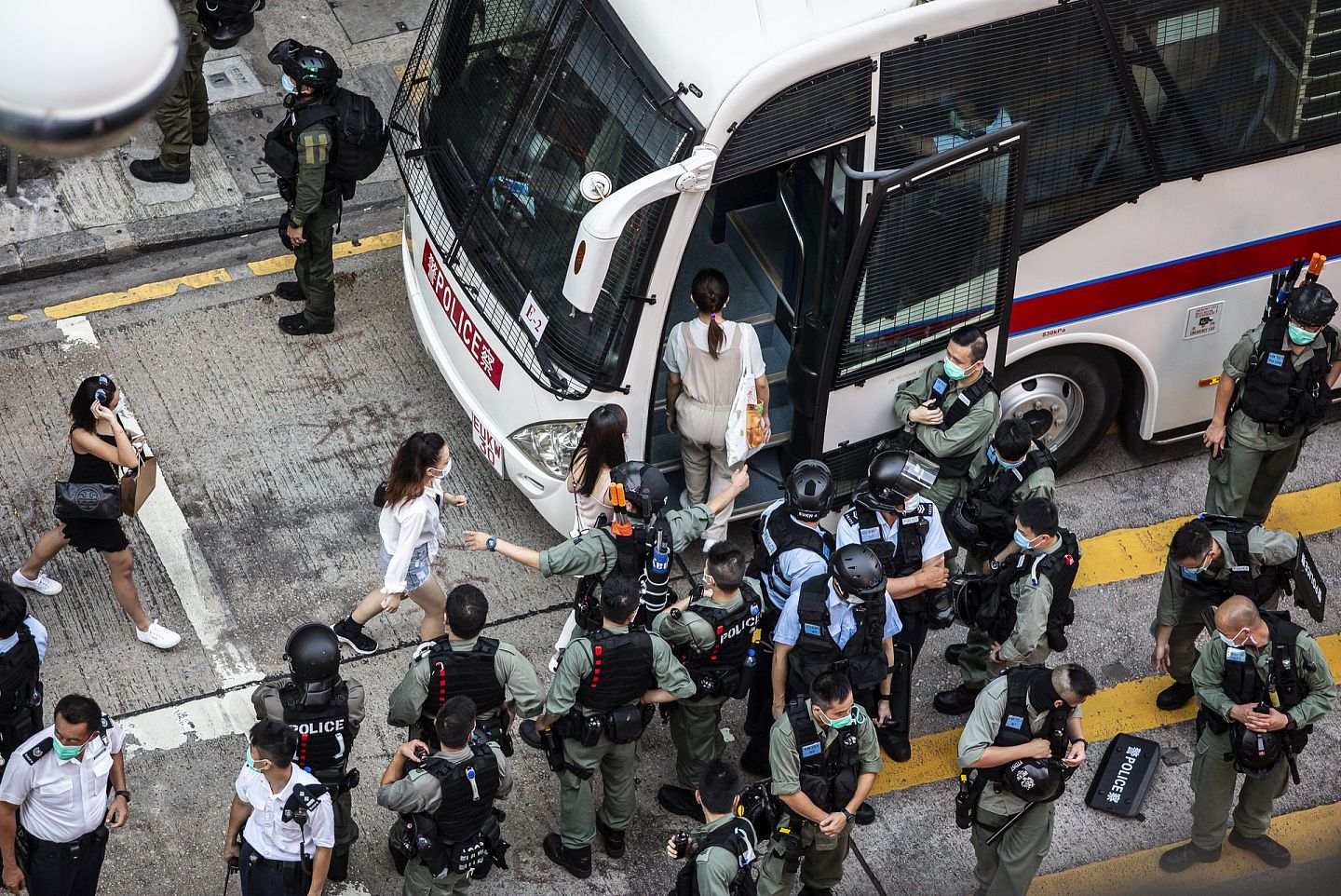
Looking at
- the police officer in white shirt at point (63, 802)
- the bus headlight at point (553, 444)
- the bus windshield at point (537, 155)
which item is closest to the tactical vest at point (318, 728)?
the police officer in white shirt at point (63, 802)

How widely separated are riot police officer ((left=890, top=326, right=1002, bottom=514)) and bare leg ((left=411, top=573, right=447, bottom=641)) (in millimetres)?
2236

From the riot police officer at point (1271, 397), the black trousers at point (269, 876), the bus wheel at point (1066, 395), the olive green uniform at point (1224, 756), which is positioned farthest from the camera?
the bus wheel at point (1066, 395)

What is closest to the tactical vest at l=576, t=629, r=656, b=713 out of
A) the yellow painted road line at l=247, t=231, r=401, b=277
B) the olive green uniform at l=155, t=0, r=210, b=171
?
the yellow painted road line at l=247, t=231, r=401, b=277

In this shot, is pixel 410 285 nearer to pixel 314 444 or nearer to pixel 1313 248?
pixel 314 444

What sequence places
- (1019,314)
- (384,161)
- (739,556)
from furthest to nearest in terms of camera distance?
(384,161) → (1019,314) → (739,556)

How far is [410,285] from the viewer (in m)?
8.77

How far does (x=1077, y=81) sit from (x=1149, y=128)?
483mm

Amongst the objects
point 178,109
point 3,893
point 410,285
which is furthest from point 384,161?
point 3,893

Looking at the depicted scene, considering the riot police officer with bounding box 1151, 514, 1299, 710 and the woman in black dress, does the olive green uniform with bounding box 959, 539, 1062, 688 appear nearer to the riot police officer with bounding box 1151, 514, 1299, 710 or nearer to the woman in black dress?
the riot police officer with bounding box 1151, 514, 1299, 710

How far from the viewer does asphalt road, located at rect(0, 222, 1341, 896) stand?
705cm

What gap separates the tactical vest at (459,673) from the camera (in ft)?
20.4

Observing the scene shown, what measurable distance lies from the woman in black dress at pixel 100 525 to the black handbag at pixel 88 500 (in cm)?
4

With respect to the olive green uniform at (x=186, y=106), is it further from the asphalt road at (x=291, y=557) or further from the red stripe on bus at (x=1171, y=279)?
the red stripe on bus at (x=1171, y=279)

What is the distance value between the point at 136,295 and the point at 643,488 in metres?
4.38
